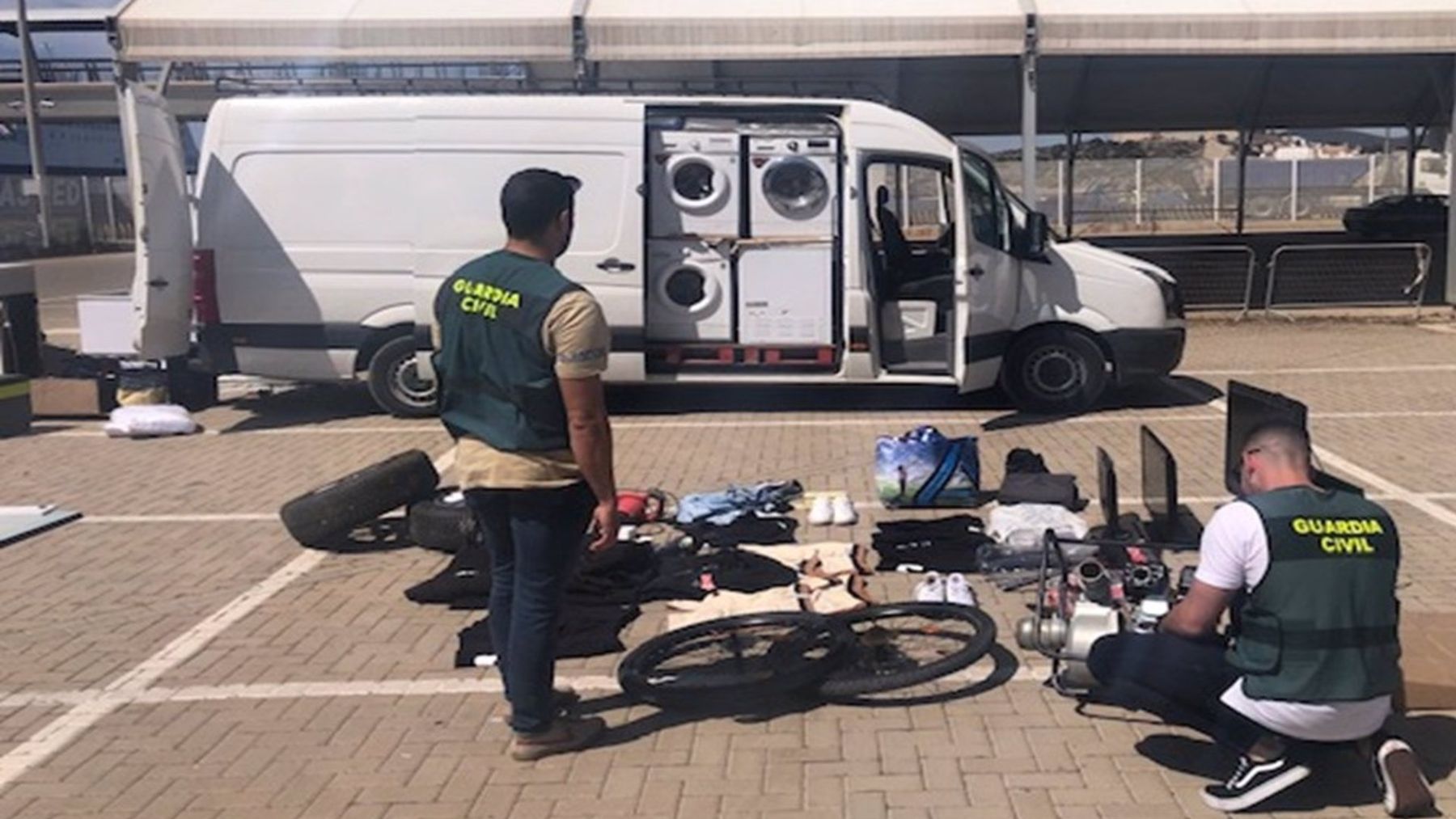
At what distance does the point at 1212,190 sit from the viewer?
46656mm

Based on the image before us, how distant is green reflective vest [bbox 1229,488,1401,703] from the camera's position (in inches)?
144

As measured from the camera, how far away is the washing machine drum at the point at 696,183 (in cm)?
1060

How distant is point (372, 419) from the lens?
11.4m

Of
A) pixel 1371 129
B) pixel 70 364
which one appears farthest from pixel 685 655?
pixel 1371 129

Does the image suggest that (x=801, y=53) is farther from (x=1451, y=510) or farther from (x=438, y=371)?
(x=438, y=371)

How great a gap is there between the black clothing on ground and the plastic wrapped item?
541mm

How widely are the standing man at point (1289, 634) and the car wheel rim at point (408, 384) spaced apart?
318 inches

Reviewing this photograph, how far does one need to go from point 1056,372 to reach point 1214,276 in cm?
846

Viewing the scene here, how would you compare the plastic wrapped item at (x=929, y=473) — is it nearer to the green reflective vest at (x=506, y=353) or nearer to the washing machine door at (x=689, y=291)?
the washing machine door at (x=689, y=291)

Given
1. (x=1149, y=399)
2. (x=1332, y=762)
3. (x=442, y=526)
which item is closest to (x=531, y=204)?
(x=1332, y=762)

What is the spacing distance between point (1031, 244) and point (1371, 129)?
2229cm

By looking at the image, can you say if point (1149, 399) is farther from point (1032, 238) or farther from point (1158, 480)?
point (1158, 480)

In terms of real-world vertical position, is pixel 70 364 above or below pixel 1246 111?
below

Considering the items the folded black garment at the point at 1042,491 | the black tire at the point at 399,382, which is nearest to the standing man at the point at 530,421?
the folded black garment at the point at 1042,491
